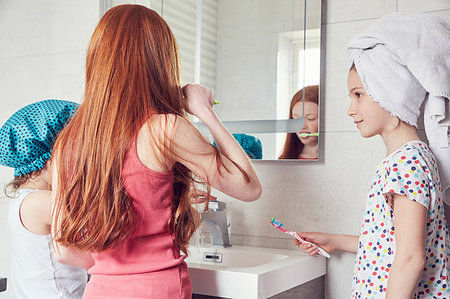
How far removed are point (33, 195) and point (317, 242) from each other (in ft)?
2.61

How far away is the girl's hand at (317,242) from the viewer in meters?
1.60

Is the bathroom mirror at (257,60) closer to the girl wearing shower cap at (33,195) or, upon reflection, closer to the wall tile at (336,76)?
the wall tile at (336,76)

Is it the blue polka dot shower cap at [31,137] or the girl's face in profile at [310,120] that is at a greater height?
the girl's face in profile at [310,120]

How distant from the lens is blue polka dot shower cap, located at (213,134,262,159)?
1832mm

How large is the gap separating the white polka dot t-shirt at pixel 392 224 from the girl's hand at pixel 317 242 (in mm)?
243

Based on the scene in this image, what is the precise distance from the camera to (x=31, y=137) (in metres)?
1.37

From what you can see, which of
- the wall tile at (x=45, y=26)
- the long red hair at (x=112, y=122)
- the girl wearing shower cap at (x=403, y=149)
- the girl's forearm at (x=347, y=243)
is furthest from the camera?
the wall tile at (x=45, y=26)

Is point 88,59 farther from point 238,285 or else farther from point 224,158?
point 238,285

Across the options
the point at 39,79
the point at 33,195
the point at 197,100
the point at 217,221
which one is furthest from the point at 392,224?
the point at 39,79

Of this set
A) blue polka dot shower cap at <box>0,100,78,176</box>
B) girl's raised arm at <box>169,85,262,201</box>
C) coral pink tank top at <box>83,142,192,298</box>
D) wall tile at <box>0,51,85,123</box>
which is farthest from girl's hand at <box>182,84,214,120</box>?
wall tile at <box>0,51,85,123</box>

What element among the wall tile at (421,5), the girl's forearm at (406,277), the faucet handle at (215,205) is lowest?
the girl's forearm at (406,277)

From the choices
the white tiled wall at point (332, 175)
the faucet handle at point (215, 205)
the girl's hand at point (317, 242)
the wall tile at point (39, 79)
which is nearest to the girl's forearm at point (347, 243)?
the girl's hand at point (317, 242)

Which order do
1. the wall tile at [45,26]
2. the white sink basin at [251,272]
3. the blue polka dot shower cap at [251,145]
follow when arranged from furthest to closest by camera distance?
the wall tile at [45,26] → the blue polka dot shower cap at [251,145] → the white sink basin at [251,272]

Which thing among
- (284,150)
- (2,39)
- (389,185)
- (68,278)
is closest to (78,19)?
(2,39)
